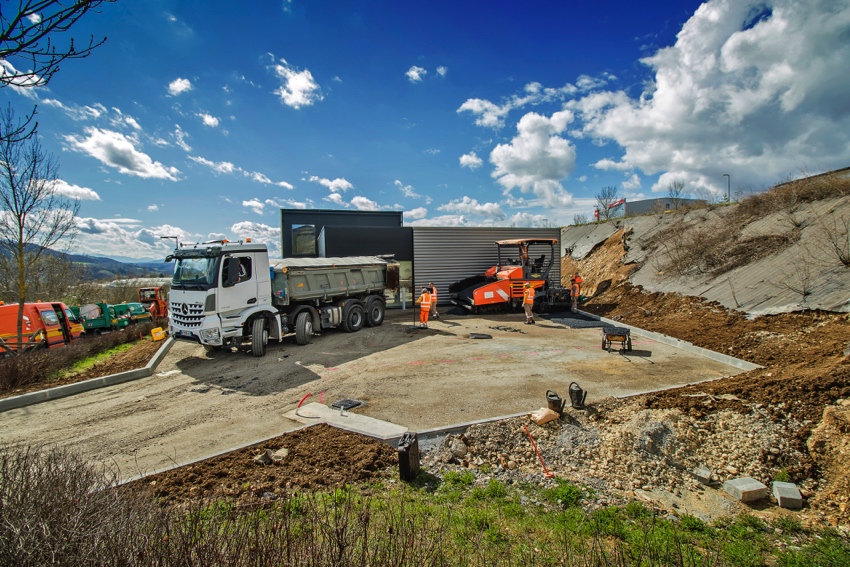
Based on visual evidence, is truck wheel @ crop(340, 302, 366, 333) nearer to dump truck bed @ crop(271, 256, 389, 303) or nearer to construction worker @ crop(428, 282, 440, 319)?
dump truck bed @ crop(271, 256, 389, 303)

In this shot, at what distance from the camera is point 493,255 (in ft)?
70.0

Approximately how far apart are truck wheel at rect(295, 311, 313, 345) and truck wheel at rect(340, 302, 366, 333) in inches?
67.5

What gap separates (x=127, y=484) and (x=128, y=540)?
8.99 ft

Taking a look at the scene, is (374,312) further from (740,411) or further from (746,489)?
(746,489)

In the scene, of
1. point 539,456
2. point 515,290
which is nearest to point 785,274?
point 515,290

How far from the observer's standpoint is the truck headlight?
31.4 feet

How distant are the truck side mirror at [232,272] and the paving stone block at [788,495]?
413 inches

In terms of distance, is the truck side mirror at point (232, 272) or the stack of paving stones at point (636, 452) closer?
the stack of paving stones at point (636, 452)

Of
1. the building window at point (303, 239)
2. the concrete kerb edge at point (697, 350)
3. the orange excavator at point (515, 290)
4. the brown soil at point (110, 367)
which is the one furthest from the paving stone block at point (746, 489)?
the building window at point (303, 239)

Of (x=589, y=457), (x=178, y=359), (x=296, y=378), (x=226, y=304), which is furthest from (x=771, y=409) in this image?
(x=178, y=359)

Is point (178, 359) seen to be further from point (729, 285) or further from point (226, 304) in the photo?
point (729, 285)

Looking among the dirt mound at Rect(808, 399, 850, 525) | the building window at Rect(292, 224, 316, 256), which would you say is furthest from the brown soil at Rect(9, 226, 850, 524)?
the building window at Rect(292, 224, 316, 256)

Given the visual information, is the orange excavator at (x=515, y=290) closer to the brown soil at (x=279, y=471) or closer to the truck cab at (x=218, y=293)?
the truck cab at (x=218, y=293)

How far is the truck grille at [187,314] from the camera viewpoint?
31.4ft
